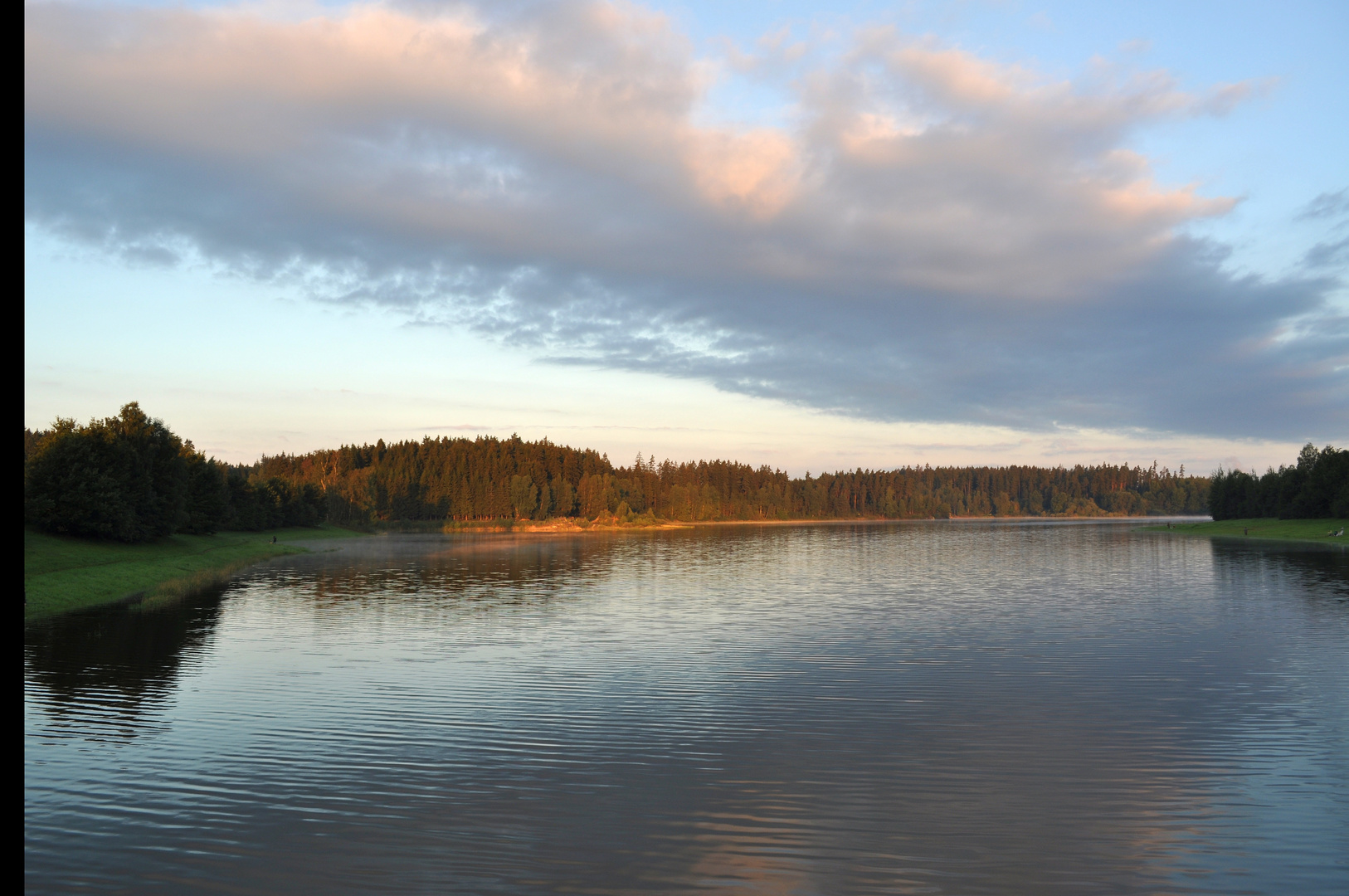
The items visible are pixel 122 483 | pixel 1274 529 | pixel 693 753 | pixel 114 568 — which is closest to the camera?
pixel 693 753

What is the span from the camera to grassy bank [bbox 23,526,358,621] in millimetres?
46906

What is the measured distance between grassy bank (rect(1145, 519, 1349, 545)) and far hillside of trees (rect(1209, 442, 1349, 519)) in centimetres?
237

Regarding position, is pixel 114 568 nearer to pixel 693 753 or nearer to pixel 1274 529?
pixel 693 753

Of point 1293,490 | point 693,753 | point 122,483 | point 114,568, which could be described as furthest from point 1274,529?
point 122,483

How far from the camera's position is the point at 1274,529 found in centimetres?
12731

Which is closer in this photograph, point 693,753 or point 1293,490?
point 693,753

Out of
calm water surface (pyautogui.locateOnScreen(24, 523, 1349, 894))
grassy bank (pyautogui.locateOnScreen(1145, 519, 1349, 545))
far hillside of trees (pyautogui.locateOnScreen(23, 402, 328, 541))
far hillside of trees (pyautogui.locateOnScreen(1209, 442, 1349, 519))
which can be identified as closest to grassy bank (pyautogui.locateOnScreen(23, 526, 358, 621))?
far hillside of trees (pyautogui.locateOnScreen(23, 402, 328, 541))

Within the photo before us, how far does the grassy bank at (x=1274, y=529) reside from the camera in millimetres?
111438

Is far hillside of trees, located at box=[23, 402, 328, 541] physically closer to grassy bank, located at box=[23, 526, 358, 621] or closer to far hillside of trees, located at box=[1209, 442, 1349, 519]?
grassy bank, located at box=[23, 526, 358, 621]

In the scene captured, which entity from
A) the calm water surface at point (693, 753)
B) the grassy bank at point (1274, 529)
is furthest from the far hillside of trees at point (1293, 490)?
the calm water surface at point (693, 753)

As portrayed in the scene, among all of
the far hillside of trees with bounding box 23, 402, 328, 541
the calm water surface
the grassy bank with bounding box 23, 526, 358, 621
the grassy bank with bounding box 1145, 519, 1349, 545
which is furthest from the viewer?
the grassy bank with bounding box 1145, 519, 1349, 545

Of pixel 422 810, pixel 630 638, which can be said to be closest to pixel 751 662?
pixel 630 638

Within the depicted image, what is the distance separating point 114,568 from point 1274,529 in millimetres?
148003

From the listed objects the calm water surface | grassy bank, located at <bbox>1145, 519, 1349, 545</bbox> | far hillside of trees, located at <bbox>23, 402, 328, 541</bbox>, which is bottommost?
grassy bank, located at <bbox>1145, 519, 1349, 545</bbox>
